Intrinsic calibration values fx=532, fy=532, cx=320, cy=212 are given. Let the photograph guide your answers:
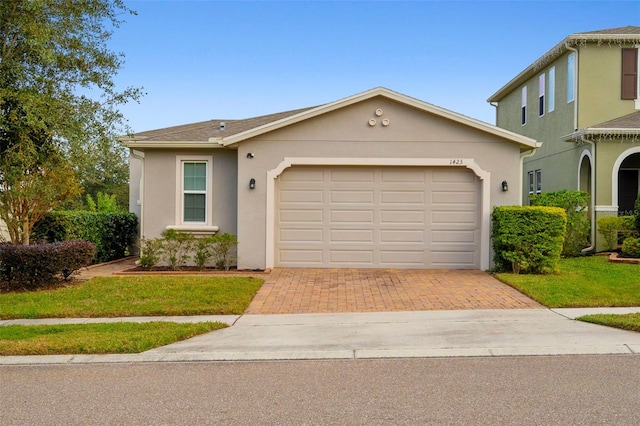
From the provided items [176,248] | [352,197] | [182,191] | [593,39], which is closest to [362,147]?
[352,197]

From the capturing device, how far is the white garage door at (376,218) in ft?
42.9

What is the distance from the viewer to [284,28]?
21078 mm

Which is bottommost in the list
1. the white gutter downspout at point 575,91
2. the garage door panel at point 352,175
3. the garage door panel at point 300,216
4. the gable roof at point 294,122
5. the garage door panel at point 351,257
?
the garage door panel at point 351,257

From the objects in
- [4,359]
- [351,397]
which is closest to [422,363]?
[351,397]

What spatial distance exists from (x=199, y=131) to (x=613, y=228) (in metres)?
12.1

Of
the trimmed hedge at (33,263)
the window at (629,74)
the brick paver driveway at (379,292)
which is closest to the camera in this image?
the brick paver driveway at (379,292)

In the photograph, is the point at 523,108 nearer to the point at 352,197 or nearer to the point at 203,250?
the point at 352,197

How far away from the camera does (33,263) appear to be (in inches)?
397

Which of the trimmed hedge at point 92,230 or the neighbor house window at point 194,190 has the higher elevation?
the neighbor house window at point 194,190

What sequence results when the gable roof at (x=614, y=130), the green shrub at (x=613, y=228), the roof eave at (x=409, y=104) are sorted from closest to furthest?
the roof eave at (x=409, y=104)
the green shrub at (x=613, y=228)
the gable roof at (x=614, y=130)

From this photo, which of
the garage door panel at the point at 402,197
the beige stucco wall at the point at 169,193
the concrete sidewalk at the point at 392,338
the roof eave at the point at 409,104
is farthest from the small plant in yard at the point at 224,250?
the concrete sidewalk at the point at 392,338

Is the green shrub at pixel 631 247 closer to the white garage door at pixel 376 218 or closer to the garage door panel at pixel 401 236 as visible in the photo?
the white garage door at pixel 376 218

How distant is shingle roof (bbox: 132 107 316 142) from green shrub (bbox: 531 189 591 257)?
8776 mm

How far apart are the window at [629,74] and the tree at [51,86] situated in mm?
15238
